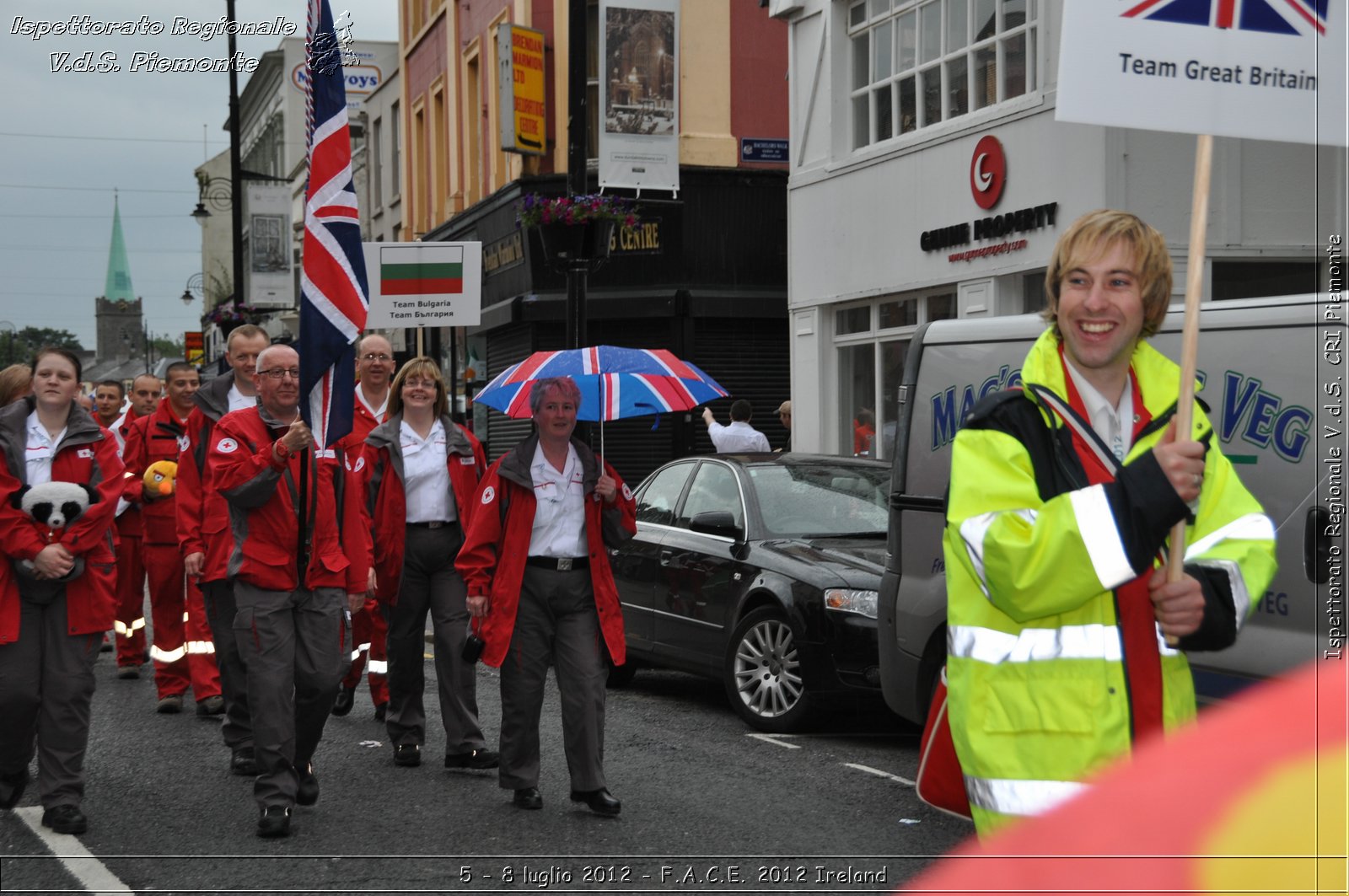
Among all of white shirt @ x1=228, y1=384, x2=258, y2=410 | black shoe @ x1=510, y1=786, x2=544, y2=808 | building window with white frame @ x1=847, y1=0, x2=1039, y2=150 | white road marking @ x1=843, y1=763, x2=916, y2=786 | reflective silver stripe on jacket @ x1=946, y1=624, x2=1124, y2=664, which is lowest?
white road marking @ x1=843, y1=763, x2=916, y2=786

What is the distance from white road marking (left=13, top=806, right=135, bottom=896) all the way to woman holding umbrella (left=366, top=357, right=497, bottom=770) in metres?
1.87

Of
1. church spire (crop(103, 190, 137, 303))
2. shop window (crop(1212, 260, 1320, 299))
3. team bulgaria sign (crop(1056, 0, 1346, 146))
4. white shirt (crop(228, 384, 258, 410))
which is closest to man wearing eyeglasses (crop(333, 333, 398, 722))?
white shirt (crop(228, 384, 258, 410))

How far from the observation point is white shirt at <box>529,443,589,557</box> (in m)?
7.03

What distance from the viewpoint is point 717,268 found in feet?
80.3

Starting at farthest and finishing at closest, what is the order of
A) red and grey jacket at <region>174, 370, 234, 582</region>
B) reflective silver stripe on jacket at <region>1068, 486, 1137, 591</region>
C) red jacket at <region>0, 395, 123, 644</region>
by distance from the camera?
red and grey jacket at <region>174, 370, 234, 582</region> < red jacket at <region>0, 395, 123, 644</region> < reflective silver stripe on jacket at <region>1068, 486, 1137, 591</region>

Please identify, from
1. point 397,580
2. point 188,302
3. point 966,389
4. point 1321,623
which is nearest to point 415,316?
point 397,580

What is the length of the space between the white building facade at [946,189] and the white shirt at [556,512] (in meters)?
7.01

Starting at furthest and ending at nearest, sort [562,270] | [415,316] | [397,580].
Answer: [562,270], [415,316], [397,580]

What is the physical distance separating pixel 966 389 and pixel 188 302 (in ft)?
217

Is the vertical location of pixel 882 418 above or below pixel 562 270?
below

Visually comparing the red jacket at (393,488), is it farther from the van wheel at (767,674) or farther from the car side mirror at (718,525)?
the van wheel at (767,674)

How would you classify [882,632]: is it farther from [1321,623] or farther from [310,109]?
[310,109]

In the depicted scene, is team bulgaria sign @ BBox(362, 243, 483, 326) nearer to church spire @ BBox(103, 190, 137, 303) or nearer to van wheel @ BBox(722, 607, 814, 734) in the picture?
van wheel @ BBox(722, 607, 814, 734)

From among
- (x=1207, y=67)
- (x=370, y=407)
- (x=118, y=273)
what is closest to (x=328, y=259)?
(x=370, y=407)
